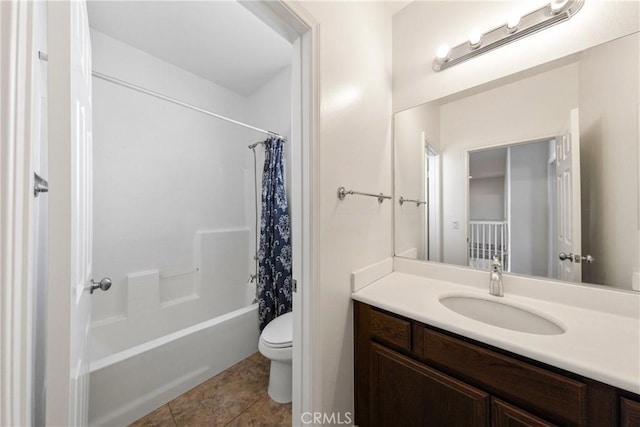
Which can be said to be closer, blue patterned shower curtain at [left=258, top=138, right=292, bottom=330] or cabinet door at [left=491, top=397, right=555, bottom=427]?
cabinet door at [left=491, top=397, right=555, bottom=427]

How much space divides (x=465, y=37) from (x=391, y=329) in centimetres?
163

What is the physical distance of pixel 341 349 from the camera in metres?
1.17

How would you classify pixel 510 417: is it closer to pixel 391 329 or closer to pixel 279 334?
pixel 391 329

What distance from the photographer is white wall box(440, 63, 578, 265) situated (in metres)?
1.09

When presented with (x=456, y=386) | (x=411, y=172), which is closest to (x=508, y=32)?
(x=411, y=172)

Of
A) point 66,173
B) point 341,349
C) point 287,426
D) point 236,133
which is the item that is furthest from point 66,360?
point 236,133

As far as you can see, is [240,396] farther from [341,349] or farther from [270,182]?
[270,182]

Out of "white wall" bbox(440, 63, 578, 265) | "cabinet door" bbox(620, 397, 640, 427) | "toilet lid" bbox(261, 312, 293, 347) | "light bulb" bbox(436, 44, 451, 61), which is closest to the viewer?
"cabinet door" bbox(620, 397, 640, 427)

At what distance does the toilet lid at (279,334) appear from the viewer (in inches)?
56.5

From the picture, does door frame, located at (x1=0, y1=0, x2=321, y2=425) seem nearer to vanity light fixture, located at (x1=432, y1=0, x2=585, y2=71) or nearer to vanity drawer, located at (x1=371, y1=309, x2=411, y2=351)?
vanity drawer, located at (x1=371, y1=309, x2=411, y2=351)

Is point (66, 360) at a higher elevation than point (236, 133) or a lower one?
lower

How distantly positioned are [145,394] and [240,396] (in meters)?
0.55

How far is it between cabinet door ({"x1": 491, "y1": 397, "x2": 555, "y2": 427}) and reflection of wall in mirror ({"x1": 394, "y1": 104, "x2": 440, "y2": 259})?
2.61 feet

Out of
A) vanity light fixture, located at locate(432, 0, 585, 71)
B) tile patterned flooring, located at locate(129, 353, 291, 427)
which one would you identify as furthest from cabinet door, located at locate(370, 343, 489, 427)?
vanity light fixture, located at locate(432, 0, 585, 71)
